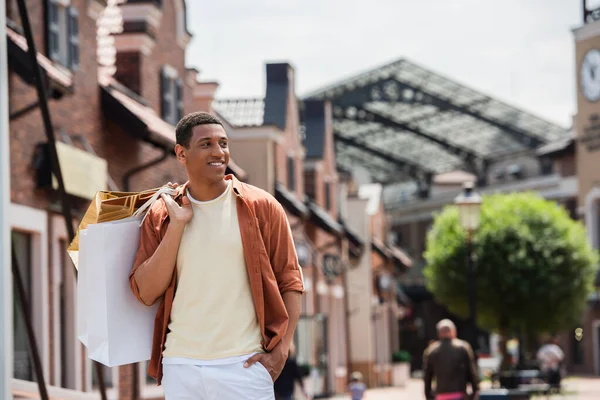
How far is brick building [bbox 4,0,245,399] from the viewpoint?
14.3 meters

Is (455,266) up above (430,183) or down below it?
below

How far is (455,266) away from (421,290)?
29.3 m

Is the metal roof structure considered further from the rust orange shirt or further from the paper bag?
the paper bag

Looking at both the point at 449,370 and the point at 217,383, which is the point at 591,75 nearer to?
the point at 449,370

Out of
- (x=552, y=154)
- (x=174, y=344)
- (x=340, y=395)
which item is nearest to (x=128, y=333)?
(x=174, y=344)

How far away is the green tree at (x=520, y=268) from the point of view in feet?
149

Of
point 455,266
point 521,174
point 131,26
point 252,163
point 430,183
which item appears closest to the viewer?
point 131,26

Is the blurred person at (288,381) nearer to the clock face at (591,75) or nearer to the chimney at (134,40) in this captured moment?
the chimney at (134,40)

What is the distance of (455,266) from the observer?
153 ft

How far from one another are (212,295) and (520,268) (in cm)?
4189

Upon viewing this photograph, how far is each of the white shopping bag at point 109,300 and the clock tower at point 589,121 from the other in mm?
53172

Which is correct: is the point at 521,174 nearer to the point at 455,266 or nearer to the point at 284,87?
the point at 455,266

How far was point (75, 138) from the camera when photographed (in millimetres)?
16594

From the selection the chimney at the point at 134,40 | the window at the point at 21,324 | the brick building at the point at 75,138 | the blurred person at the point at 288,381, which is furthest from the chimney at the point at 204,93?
the window at the point at 21,324
